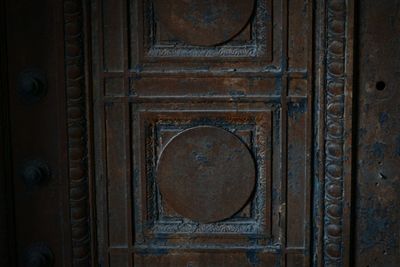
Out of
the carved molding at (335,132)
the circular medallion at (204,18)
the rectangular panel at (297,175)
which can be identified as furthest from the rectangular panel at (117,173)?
the carved molding at (335,132)

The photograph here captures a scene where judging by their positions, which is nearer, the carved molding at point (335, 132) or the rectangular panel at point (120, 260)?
the carved molding at point (335, 132)

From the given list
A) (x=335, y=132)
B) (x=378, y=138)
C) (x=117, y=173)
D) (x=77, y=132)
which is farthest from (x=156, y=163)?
(x=378, y=138)

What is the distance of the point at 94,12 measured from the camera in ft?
4.84

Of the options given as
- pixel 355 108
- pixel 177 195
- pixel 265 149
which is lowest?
pixel 177 195

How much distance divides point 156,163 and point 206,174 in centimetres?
14

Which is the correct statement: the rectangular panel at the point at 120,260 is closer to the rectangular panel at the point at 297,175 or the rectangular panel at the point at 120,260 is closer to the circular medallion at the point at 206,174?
the circular medallion at the point at 206,174

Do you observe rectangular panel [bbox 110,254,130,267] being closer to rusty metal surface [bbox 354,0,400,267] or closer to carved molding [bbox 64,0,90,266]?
carved molding [bbox 64,0,90,266]

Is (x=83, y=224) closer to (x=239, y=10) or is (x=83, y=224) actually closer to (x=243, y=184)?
(x=243, y=184)

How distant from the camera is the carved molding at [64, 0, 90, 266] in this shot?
1464mm

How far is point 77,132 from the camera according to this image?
59.1 inches

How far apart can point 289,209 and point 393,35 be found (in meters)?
0.53

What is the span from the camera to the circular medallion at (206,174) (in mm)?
1517

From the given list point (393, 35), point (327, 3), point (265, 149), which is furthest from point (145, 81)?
point (393, 35)

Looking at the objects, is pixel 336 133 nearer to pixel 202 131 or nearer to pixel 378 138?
pixel 378 138
